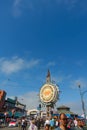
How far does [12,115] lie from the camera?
5972 centimetres

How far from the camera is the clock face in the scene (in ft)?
195

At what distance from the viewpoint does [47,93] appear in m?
60.9

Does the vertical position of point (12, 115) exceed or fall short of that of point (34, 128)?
it exceeds it

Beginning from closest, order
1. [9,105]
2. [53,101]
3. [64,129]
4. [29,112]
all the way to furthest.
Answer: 1. [64,129]
2. [53,101]
3. [9,105]
4. [29,112]

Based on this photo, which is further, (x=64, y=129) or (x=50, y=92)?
(x=50, y=92)

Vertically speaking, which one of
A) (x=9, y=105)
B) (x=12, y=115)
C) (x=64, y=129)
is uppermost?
(x=9, y=105)

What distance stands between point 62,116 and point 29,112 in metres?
92.8

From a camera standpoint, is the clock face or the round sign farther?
the clock face

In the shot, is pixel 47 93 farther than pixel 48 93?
Yes

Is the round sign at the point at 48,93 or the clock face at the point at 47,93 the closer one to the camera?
the round sign at the point at 48,93

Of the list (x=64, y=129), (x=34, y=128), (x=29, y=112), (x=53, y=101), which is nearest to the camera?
(x=64, y=129)

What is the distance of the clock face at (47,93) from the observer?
5937cm

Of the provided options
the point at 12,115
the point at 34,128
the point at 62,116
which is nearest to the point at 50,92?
the point at 12,115

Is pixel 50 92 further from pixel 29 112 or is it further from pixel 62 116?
pixel 62 116
